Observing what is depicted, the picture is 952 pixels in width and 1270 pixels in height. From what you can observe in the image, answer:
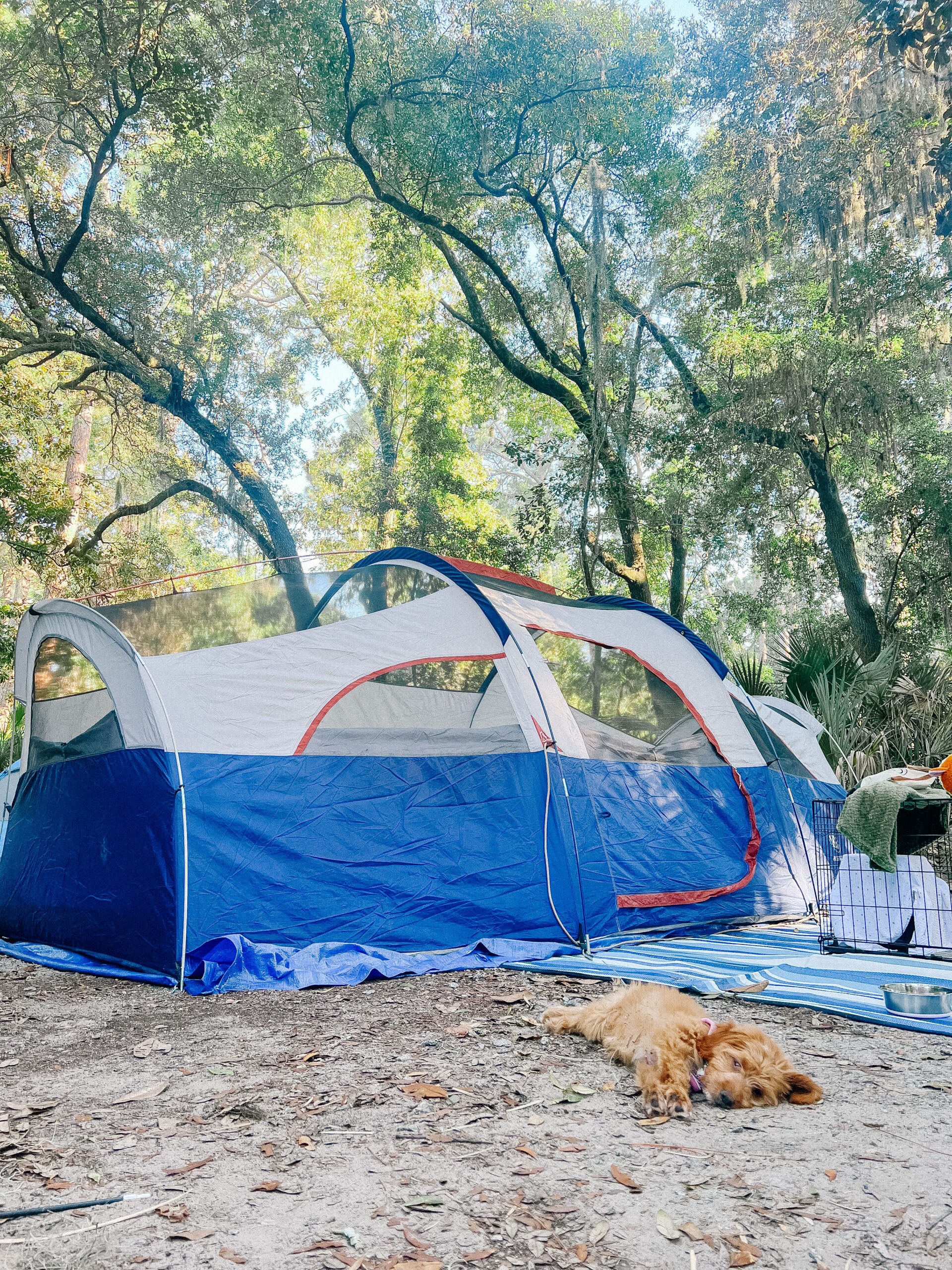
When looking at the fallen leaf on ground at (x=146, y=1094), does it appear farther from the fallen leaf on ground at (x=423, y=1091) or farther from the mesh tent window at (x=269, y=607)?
the mesh tent window at (x=269, y=607)

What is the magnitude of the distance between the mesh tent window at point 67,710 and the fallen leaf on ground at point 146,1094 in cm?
199

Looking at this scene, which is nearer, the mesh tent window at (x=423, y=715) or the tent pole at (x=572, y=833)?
the tent pole at (x=572, y=833)

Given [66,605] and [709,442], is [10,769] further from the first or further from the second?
[709,442]

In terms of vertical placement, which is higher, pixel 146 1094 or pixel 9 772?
A: pixel 9 772

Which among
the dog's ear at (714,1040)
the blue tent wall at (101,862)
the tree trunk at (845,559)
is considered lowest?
the dog's ear at (714,1040)

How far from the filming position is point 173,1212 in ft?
5.77

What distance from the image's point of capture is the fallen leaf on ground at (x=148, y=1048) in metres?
2.90

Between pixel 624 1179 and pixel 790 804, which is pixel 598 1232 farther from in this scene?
pixel 790 804

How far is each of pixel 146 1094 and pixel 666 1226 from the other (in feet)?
4.89

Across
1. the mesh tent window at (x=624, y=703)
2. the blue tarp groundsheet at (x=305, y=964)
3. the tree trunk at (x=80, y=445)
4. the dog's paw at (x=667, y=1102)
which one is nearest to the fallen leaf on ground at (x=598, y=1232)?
the dog's paw at (x=667, y=1102)

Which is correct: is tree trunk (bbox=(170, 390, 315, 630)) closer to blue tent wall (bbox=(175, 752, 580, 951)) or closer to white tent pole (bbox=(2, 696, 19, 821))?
white tent pole (bbox=(2, 696, 19, 821))

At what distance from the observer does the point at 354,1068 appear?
272cm

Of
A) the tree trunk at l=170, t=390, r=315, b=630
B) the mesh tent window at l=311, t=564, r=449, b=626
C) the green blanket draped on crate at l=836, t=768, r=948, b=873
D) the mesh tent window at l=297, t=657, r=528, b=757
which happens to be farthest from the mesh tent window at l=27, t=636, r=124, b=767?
the tree trunk at l=170, t=390, r=315, b=630

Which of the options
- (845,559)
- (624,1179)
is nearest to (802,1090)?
(624,1179)
